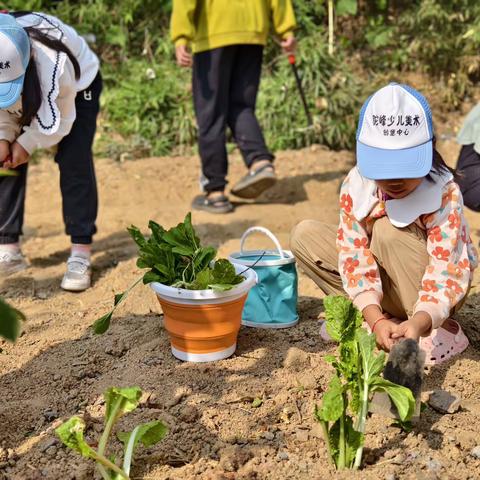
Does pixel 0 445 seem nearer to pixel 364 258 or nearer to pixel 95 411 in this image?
pixel 95 411

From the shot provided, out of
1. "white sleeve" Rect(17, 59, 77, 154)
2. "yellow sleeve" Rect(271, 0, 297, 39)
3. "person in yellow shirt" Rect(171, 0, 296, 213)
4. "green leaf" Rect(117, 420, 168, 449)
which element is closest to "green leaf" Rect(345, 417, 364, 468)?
"green leaf" Rect(117, 420, 168, 449)

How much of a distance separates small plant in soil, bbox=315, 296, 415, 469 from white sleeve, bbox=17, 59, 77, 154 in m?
1.80

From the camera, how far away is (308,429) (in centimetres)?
223

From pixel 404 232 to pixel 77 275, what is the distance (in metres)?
1.75

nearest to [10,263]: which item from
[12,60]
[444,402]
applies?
[12,60]

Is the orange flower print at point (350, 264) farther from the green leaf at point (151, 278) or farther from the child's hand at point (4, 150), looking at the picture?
the child's hand at point (4, 150)

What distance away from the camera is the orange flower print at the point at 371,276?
262 centimetres

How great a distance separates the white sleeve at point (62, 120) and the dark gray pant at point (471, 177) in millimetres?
1925

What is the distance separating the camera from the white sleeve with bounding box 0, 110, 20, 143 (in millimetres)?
3328

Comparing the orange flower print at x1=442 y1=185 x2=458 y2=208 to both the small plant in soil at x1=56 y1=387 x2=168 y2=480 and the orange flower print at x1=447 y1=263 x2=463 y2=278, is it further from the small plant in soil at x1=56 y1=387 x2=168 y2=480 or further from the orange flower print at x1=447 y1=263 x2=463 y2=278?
the small plant in soil at x1=56 y1=387 x2=168 y2=480

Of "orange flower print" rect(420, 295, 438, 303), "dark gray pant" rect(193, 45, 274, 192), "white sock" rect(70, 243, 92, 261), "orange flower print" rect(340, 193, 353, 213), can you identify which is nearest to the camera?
"orange flower print" rect(420, 295, 438, 303)

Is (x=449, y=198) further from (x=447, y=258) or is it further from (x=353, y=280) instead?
(x=353, y=280)

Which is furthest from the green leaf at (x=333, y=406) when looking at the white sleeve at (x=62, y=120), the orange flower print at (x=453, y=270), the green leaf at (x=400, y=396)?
the white sleeve at (x=62, y=120)

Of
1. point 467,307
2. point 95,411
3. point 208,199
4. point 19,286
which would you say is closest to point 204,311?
point 95,411
